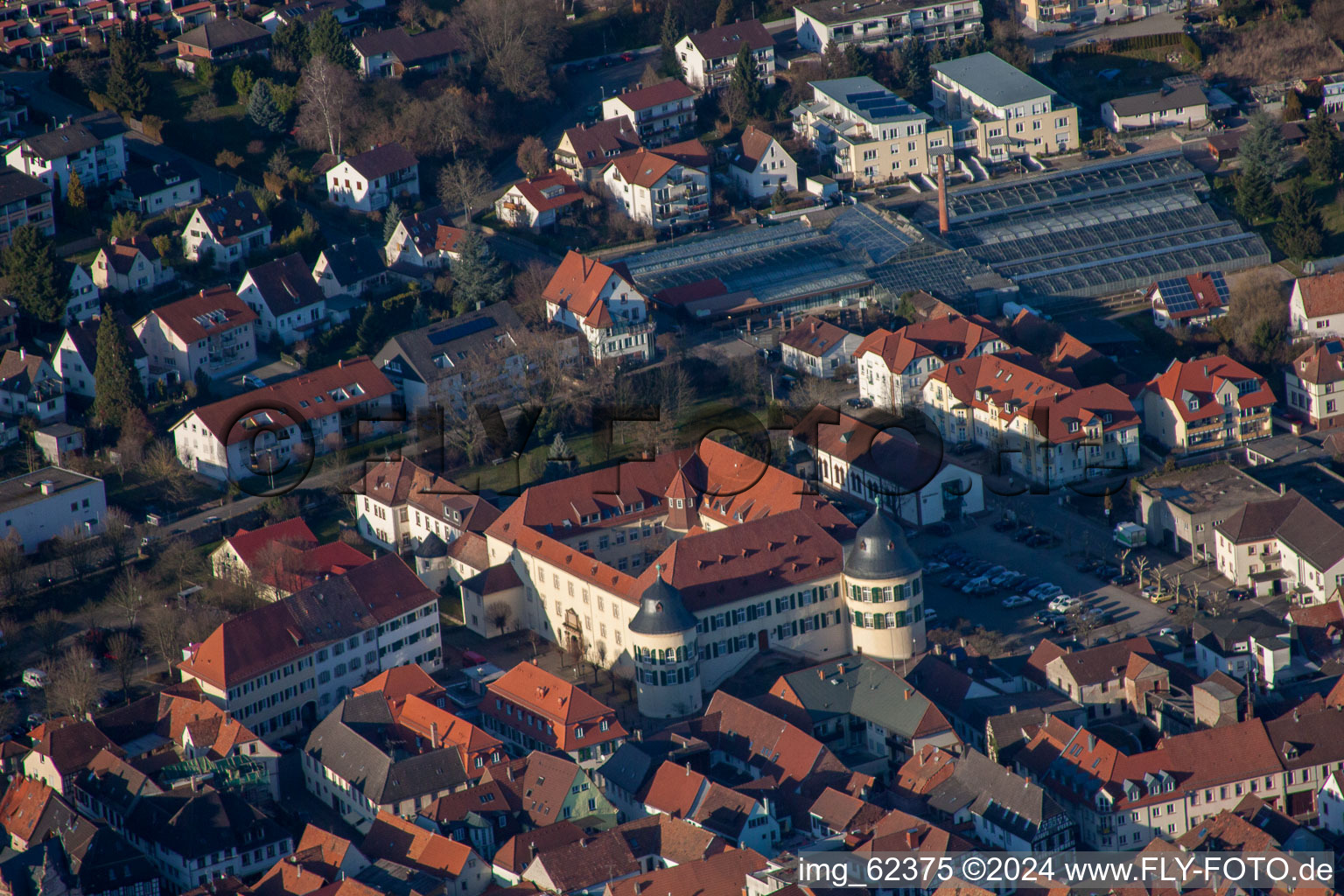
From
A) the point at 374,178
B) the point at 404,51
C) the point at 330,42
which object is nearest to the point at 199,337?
the point at 374,178

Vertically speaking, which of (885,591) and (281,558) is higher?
(281,558)

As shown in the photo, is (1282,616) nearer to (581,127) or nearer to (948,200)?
(948,200)

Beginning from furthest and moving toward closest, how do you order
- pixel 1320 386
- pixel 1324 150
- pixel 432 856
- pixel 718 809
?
pixel 1324 150
pixel 1320 386
pixel 718 809
pixel 432 856

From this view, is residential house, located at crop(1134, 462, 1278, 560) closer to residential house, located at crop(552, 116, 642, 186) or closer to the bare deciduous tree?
residential house, located at crop(552, 116, 642, 186)

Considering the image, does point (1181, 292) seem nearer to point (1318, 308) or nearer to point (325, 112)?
point (1318, 308)

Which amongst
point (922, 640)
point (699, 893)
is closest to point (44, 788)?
point (699, 893)

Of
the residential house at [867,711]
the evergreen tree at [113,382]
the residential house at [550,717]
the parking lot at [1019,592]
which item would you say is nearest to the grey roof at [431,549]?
the residential house at [550,717]
